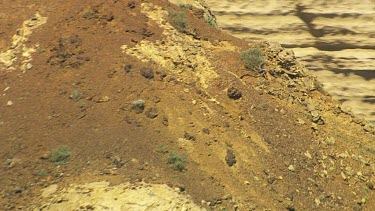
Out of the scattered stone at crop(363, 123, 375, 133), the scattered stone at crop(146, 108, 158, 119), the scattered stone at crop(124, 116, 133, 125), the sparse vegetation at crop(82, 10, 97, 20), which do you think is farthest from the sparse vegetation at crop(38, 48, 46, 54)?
the scattered stone at crop(363, 123, 375, 133)

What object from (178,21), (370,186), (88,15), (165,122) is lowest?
(370,186)

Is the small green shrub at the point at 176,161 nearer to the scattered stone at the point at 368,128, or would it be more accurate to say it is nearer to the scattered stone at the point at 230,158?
the scattered stone at the point at 230,158

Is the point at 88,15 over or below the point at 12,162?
over

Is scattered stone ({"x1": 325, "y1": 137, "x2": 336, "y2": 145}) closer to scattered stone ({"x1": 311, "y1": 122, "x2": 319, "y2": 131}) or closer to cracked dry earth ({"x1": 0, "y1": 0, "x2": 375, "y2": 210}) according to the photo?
cracked dry earth ({"x1": 0, "y1": 0, "x2": 375, "y2": 210})

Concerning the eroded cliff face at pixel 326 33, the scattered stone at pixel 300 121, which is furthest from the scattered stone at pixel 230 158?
the eroded cliff face at pixel 326 33

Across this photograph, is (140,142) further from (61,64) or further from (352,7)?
A: (352,7)

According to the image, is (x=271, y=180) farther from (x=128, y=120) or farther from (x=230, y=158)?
(x=128, y=120)

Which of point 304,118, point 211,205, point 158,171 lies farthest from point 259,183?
point 304,118

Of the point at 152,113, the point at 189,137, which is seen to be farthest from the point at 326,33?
the point at 152,113
